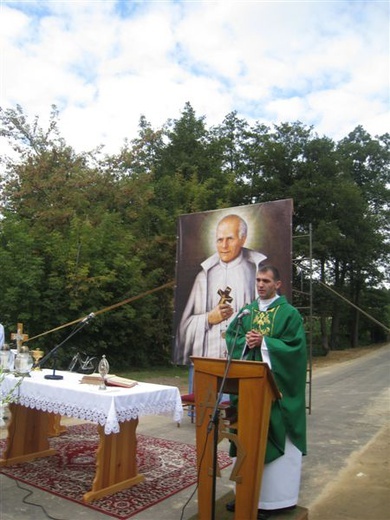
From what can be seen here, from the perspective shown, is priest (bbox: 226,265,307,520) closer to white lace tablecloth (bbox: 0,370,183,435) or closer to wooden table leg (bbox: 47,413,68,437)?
white lace tablecloth (bbox: 0,370,183,435)

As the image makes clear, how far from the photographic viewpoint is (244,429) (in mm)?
3385

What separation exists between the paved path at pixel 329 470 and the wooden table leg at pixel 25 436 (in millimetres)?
485

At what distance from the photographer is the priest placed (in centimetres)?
371

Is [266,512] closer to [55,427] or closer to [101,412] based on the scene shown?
[101,412]

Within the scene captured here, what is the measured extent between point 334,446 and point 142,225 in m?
12.0

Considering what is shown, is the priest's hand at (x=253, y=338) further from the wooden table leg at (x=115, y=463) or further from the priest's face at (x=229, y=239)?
the priest's face at (x=229, y=239)

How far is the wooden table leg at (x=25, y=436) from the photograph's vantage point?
5.26 m

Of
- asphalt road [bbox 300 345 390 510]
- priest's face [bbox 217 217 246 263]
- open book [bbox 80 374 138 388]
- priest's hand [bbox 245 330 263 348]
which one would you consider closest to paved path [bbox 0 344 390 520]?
asphalt road [bbox 300 345 390 510]

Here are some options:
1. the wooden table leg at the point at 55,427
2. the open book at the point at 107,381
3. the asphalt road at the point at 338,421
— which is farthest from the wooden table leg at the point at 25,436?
the asphalt road at the point at 338,421

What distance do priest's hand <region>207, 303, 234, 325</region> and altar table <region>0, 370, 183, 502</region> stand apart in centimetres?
361

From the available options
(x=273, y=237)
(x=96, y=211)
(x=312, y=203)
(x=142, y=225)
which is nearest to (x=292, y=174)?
(x=312, y=203)

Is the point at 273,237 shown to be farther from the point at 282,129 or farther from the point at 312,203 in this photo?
the point at 282,129

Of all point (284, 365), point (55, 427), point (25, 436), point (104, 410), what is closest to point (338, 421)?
point (55, 427)

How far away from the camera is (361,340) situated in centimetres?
4094
